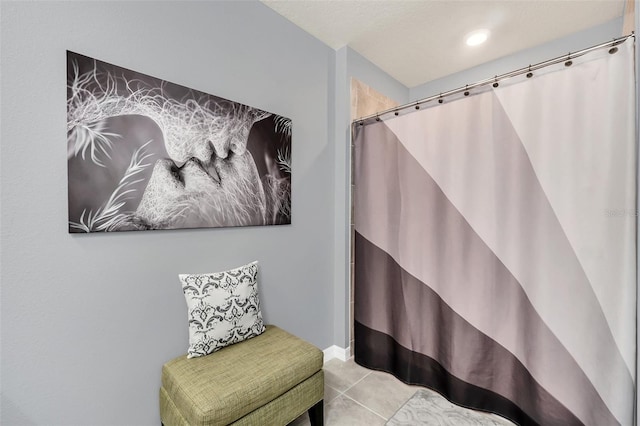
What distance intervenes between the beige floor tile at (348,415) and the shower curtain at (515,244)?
45 cm

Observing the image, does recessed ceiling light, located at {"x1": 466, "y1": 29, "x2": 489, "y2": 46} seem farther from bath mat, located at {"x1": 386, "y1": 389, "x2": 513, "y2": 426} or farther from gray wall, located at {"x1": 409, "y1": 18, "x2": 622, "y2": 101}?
bath mat, located at {"x1": 386, "y1": 389, "x2": 513, "y2": 426}

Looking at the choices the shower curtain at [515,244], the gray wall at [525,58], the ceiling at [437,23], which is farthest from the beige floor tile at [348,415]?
the gray wall at [525,58]

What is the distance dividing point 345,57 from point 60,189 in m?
2.08

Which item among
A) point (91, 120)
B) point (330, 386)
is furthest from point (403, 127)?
point (330, 386)

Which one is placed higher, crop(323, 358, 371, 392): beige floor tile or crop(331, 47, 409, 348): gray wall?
crop(331, 47, 409, 348): gray wall

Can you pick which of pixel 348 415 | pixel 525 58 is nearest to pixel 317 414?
pixel 348 415

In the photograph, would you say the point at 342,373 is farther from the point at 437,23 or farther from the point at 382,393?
the point at 437,23

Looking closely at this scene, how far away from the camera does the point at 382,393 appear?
1.90 meters

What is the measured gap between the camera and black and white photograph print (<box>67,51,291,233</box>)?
123 cm

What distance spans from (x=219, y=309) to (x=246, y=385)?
41 centimetres

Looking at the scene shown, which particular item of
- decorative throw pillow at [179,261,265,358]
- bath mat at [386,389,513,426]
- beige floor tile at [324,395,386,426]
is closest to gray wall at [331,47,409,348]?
beige floor tile at [324,395,386,426]

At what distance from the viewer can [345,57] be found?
2.29m

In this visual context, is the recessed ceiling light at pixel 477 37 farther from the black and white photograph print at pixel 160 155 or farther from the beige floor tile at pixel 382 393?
the beige floor tile at pixel 382 393

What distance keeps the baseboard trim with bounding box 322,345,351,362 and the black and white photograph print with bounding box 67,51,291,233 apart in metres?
1.24
